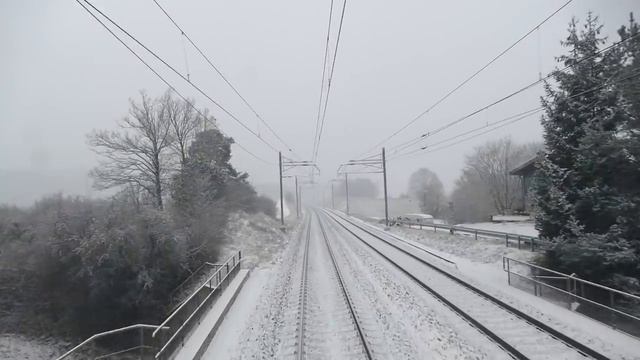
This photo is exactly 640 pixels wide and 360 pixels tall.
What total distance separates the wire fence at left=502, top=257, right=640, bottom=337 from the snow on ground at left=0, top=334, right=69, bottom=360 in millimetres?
19108

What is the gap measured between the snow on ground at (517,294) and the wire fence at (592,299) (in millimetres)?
215

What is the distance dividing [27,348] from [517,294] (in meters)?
19.5

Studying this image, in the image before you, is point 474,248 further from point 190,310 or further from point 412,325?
point 190,310

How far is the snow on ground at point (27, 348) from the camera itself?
48.6ft

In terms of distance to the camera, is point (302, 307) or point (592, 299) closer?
point (592, 299)

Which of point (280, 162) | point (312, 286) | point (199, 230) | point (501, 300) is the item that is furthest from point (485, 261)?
point (280, 162)

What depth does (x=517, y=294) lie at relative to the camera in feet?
41.0

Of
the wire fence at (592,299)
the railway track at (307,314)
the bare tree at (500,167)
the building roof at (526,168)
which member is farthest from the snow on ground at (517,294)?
the bare tree at (500,167)

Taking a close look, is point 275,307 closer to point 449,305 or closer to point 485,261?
point 449,305

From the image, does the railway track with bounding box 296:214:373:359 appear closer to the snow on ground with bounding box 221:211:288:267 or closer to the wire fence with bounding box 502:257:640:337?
the snow on ground with bounding box 221:211:288:267

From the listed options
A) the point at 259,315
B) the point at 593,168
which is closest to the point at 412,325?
the point at 259,315

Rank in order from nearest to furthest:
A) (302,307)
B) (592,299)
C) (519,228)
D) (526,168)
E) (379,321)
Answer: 1. (379,321)
2. (592,299)
3. (302,307)
4. (519,228)
5. (526,168)

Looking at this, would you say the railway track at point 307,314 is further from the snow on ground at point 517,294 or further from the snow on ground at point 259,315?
the snow on ground at point 517,294

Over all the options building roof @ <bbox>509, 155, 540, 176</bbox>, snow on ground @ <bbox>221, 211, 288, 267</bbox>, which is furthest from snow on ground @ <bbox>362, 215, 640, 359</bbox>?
building roof @ <bbox>509, 155, 540, 176</bbox>
